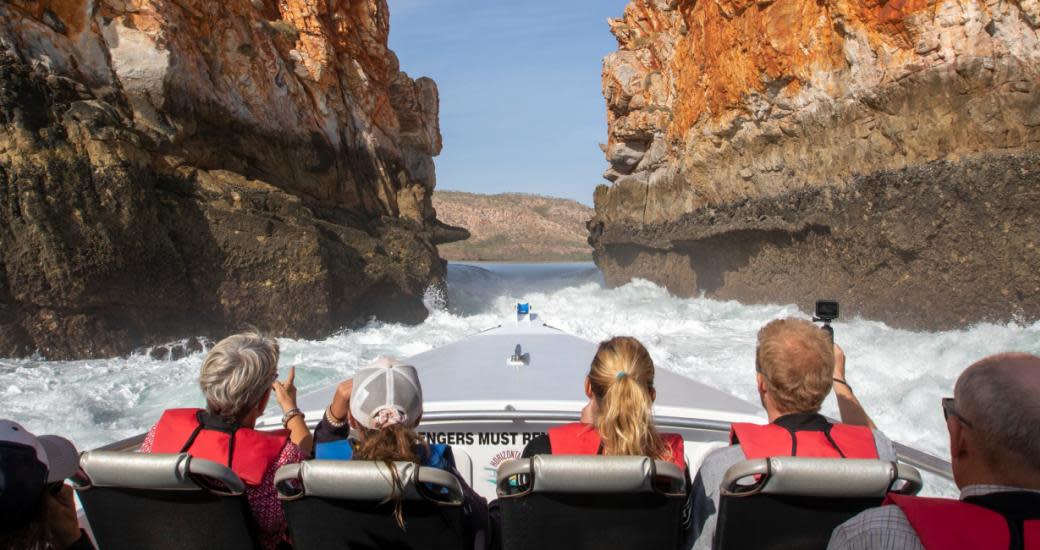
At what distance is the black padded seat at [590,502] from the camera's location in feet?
5.00

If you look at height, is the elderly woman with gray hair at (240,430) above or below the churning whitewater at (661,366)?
above

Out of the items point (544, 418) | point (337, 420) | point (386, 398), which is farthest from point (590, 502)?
point (544, 418)

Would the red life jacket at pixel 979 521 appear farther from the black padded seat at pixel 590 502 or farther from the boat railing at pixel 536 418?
the boat railing at pixel 536 418

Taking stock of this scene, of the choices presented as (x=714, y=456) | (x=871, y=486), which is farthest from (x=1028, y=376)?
(x=714, y=456)

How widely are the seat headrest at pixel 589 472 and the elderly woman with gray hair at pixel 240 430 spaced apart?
679 millimetres

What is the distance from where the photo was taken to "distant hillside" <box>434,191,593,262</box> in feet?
332

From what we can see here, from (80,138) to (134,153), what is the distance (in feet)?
2.92

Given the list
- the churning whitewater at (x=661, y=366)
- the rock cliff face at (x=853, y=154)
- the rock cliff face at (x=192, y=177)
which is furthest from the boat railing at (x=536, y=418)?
the rock cliff face at (x=853, y=154)

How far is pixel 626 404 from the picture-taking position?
177 cm

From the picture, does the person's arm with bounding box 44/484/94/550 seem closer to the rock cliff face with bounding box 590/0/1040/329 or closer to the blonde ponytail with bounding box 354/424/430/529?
the blonde ponytail with bounding box 354/424/430/529

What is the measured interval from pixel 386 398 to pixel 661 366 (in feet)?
10.8

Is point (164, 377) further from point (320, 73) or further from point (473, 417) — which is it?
point (320, 73)

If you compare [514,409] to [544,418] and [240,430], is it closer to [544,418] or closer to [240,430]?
[544,418]

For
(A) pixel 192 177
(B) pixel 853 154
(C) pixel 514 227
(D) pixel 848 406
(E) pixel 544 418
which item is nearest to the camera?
(D) pixel 848 406
